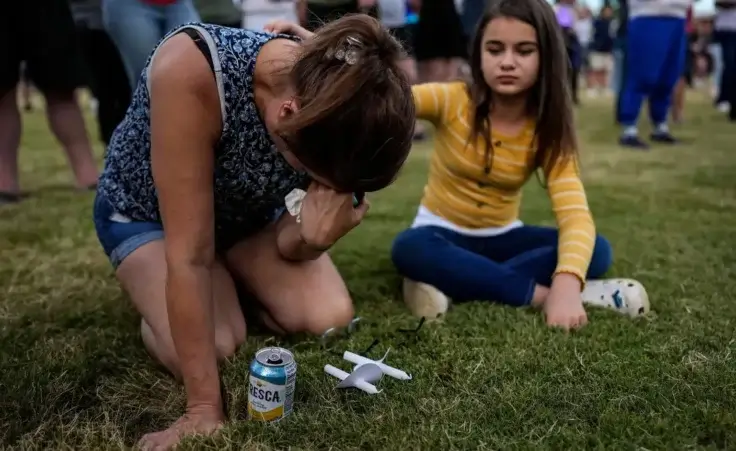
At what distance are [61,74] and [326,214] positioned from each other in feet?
7.03

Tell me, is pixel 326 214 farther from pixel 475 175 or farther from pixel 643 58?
pixel 643 58

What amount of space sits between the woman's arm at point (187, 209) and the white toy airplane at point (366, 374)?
0.77ft

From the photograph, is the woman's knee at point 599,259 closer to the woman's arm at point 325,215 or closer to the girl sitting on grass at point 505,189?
the girl sitting on grass at point 505,189

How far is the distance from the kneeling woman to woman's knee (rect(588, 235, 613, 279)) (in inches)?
27.6

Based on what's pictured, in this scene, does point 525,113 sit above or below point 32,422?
above

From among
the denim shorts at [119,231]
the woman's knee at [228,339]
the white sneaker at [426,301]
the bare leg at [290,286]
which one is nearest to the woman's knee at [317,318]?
the bare leg at [290,286]

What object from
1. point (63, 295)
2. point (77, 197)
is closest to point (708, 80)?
point (77, 197)

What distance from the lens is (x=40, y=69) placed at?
124 inches

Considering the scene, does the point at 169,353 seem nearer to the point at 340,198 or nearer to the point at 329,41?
the point at 340,198

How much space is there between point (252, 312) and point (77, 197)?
176cm

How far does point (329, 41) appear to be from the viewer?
1271 millimetres

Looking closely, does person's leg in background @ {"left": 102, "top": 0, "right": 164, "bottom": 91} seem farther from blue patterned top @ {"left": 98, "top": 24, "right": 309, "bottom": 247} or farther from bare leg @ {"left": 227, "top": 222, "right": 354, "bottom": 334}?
bare leg @ {"left": 227, "top": 222, "right": 354, "bottom": 334}

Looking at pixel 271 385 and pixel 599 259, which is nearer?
pixel 271 385

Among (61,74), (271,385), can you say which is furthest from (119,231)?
(61,74)
